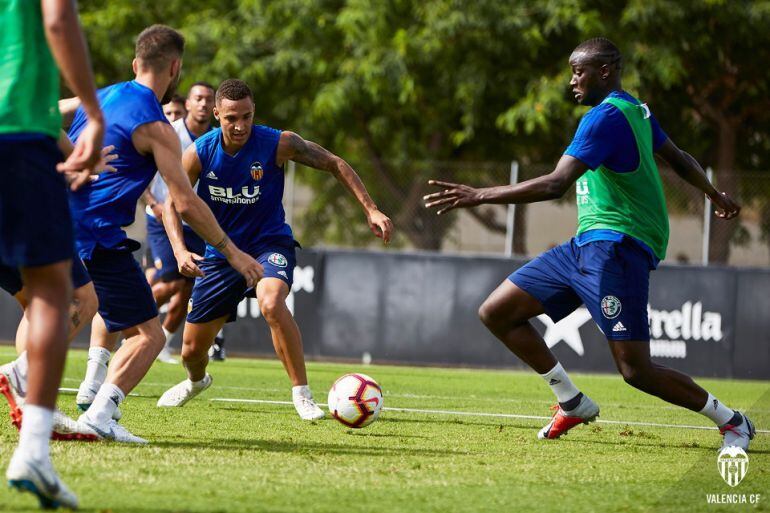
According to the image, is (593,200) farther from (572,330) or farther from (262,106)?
(262,106)

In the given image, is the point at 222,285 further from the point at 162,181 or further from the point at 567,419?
the point at 162,181

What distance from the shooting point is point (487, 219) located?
837 inches

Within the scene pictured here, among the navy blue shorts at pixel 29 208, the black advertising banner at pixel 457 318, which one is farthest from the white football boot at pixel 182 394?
the black advertising banner at pixel 457 318

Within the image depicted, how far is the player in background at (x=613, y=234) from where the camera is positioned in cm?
659

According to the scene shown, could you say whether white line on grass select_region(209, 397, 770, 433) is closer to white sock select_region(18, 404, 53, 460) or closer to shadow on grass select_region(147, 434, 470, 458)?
shadow on grass select_region(147, 434, 470, 458)

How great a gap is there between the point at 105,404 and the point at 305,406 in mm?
1810

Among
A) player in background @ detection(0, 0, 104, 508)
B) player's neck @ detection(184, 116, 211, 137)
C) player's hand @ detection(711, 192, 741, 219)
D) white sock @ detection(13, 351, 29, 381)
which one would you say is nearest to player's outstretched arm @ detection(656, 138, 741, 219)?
player's hand @ detection(711, 192, 741, 219)

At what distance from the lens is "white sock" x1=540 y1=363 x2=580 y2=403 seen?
7.25m

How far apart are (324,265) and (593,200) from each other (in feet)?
29.4

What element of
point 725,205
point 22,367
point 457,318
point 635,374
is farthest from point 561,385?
point 457,318

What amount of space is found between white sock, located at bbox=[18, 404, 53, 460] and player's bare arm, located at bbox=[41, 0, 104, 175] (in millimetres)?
899

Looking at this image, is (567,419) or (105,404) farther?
(567,419)

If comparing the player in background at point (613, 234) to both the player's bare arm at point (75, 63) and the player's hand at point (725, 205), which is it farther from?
the player's bare arm at point (75, 63)

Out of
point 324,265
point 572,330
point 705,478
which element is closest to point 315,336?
point 324,265
